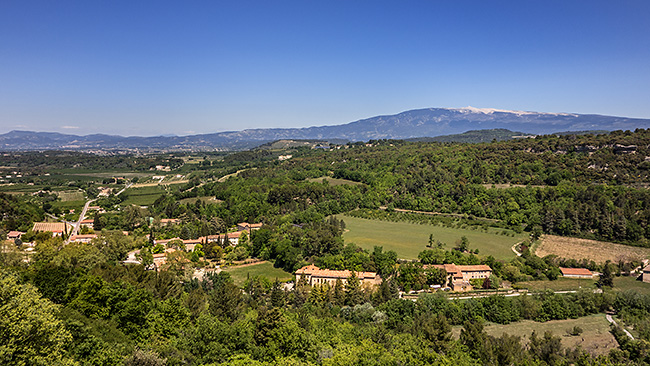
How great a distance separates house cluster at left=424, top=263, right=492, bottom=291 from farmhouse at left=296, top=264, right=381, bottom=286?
5.30 metres

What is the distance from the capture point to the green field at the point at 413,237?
1655 inches

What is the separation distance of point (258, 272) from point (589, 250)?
3498cm

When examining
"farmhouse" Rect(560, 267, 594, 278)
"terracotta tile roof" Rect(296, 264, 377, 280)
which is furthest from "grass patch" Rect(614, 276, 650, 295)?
"terracotta tile roof" Rect(296, 264, 377, 280)

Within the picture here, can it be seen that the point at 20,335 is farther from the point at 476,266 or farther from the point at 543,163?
the point at 543,163

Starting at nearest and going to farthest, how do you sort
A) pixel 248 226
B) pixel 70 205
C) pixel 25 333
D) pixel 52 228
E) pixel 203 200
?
pixel 25 333, pixel 52 228, pixel 248 226, pixel 70 205, pixel 203 200

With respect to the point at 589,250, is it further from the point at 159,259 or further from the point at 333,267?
the point at 159,259

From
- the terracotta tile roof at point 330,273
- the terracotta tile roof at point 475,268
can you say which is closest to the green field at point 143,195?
the terracotta tile roof at point 330,273

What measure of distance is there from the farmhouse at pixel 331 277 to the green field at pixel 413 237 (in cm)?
654

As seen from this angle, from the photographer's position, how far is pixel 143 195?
75000 mm

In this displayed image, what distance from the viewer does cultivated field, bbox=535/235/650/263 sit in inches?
1537

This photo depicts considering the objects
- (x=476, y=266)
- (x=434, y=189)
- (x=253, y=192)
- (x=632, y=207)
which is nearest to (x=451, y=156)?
(x=434, y=189)

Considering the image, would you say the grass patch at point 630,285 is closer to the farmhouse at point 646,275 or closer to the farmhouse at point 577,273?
the farmhouse at point 646,275

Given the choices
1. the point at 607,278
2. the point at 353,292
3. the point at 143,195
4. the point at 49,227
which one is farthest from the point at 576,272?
the point at 143,195

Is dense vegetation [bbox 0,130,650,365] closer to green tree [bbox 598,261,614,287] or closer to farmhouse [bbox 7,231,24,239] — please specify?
green tree [bbox 598,261,614,287]
